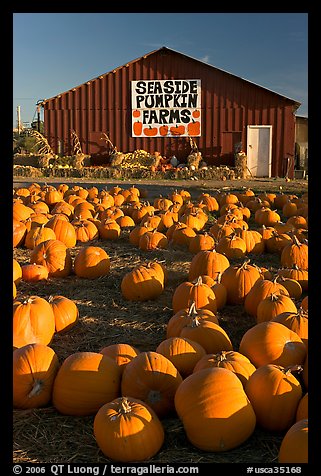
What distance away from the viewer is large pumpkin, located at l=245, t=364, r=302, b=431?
9.14 feet

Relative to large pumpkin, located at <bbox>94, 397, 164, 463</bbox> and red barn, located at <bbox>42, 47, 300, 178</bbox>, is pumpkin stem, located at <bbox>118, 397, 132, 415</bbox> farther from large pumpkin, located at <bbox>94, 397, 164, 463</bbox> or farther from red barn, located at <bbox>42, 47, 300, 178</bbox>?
red barn, located at <bbox>42, 47, 300, 178</bbox>

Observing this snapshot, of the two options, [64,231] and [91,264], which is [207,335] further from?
[64,231]

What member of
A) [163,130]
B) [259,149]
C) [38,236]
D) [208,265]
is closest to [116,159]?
[163,130]

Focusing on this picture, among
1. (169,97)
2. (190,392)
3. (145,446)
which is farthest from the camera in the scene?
(169,97)

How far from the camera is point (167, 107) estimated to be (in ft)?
84.4

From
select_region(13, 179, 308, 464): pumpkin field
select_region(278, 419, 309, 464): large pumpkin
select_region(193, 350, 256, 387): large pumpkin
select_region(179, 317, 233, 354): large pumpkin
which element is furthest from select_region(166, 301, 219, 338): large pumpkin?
select_region(278, 419, 309, 464): large pumpkin

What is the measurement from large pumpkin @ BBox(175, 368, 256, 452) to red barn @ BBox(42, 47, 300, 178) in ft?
77.8

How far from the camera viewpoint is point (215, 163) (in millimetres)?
25969

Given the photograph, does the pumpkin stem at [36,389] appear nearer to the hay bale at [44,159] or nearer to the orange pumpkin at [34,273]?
the orange pumpkin at [34,273]
